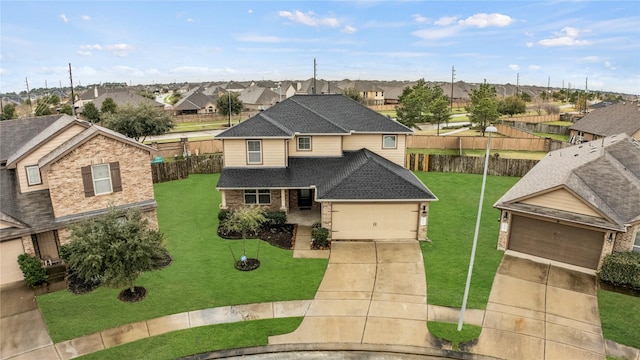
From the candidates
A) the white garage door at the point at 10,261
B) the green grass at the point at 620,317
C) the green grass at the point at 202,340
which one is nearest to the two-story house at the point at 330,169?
the green grass at the point at 202,340

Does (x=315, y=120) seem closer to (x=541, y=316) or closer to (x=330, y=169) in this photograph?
(x=330, y=169)

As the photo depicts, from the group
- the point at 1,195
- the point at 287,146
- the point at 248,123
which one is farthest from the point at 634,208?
the point at 1,195

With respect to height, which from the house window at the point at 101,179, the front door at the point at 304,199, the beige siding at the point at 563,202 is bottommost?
the front door at the point at 304,199

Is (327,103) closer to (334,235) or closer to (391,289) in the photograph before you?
(334,235)

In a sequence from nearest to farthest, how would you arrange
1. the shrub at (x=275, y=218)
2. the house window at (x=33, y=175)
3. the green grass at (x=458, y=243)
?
the green grass at (x=458, y=243), the house window at (x=33, y=175), the shrub at (x=275, y=218)

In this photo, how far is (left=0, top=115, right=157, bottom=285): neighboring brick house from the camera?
1736cm

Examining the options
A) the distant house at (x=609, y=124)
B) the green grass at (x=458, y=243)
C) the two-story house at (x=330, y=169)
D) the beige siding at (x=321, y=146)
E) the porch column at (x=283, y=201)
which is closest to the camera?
the green grass at (x=458, y=243)

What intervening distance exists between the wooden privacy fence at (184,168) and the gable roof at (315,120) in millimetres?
9513

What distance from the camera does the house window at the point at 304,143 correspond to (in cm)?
2609

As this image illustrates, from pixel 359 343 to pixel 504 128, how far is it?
47597mm

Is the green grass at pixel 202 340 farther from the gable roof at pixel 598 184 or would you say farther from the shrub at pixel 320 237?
the gable roof at pixel 598 184

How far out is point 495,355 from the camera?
42.9ft

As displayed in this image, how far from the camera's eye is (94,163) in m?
18.9

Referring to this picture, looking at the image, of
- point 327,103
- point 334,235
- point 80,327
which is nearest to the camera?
point 80,327
